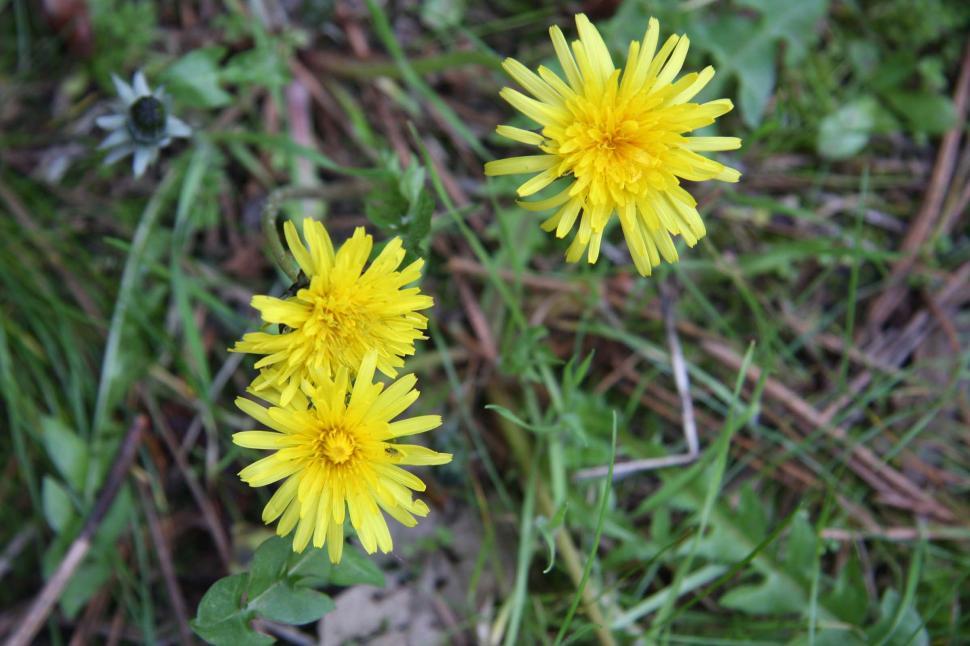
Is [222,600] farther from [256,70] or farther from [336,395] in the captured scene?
[256,70]

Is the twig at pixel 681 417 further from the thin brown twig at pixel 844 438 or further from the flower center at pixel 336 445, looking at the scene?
the flower center at pixel 336 445

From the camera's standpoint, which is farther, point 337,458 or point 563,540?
point 563,540

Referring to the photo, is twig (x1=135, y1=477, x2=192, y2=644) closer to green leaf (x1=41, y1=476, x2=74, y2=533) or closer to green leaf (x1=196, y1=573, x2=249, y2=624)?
green leaf (x1=41, y1=476, x2=74, y2=533)

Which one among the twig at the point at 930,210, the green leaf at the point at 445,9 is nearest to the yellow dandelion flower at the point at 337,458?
the green leaf at the point at 445,9

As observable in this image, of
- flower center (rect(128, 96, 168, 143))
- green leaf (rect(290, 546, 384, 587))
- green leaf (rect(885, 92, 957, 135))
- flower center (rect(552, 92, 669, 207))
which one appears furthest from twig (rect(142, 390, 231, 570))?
green leaf (rect(885, 92, 957, 135))

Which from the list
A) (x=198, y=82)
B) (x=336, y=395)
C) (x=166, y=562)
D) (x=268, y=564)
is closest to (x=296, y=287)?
(x=336, y=395)

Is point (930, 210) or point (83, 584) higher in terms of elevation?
point (930, 210)

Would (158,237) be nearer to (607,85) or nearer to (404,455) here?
(404,455)

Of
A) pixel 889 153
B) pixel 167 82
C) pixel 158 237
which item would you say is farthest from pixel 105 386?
pixel 889 153
